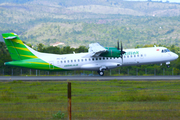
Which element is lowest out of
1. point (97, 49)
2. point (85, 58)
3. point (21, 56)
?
point (85, 58)

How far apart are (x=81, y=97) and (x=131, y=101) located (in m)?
3.28

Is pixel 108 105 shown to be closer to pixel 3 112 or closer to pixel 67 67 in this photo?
pixel 3 112

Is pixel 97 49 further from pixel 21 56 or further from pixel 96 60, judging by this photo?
pixel 21 56

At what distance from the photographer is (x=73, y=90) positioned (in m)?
20.8

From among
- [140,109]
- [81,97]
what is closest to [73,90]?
[81,97]

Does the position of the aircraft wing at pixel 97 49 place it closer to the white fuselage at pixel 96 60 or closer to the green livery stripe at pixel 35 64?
the white fuselage at pixel 96 60

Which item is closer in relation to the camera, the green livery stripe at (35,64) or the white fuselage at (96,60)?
the green livery stripe at (35,64)

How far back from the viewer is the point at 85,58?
3669cm

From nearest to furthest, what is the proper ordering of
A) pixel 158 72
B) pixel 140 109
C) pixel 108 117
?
pixel 108 117, pixel 140 109, pixel 158 72

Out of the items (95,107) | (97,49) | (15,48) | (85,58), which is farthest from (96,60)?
(95,107)

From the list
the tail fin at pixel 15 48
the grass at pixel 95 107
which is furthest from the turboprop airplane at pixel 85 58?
the grass at pixel 95 107

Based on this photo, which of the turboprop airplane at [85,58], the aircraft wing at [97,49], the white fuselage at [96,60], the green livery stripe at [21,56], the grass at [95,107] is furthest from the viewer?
the white fuselage at [96,60]

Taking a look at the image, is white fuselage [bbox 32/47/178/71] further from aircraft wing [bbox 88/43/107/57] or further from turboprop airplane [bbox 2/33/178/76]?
aircraft wing [bbox 88/43/107/57]

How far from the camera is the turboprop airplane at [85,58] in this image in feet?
116
